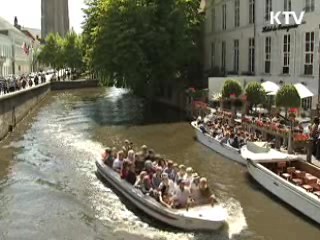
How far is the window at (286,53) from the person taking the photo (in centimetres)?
3434

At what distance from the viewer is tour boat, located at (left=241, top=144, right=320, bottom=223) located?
16.3 metres

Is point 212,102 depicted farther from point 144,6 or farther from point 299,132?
point 299,132

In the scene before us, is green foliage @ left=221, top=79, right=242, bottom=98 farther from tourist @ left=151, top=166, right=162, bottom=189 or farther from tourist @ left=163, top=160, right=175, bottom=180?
tourist @ left=151, top=166, right=162, bottom=189

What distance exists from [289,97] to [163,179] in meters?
10.7

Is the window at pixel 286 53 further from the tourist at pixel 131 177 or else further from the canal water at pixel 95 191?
the tourist at pixel 131 177

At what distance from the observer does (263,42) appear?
38.1m

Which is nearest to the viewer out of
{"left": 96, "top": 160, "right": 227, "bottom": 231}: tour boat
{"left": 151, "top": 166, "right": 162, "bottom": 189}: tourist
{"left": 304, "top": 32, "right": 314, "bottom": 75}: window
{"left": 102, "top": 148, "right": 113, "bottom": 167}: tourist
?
{"left": 96, "top": 160, "right": 227, "bottom": 231}: tour boat

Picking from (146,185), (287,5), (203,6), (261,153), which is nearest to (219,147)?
(261,153)

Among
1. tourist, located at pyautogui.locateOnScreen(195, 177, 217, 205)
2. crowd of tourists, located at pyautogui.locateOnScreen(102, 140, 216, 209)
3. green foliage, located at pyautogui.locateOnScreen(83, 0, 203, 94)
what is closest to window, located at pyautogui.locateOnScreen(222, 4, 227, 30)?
green foliage, located at pyautogui.locateOnScreen(83, 0, 203, 94)

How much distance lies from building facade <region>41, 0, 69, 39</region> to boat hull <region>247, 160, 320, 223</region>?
152707mm

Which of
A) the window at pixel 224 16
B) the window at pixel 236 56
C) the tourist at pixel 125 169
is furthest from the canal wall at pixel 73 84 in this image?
the tourist at pixel 125 169

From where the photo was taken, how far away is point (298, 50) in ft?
109

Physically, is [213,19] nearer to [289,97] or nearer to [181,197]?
[289,97]

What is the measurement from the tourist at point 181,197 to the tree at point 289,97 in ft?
36.2
